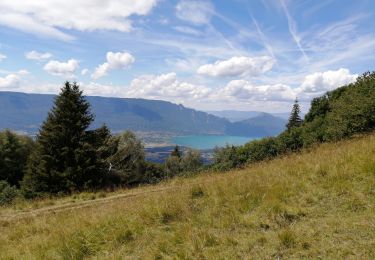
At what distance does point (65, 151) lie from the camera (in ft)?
107

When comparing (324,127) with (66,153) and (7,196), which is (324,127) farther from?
(7,196)

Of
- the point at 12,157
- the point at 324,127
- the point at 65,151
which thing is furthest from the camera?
the point at 12,157

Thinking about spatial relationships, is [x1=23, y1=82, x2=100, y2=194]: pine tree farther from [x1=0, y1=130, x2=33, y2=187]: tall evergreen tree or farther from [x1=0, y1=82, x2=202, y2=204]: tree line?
[x1=0, y1=130, x2=33, y2=187]: tall evergreen tree

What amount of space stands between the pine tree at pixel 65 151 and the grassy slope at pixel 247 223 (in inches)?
949

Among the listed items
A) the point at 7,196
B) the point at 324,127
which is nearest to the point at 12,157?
the point at 7,196

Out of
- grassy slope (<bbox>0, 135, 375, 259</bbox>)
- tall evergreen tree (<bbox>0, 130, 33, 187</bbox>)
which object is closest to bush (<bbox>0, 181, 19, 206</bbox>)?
grassy slope (<bbox>0, 135, 375, 259</bbox>)

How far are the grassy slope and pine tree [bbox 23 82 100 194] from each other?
2410cm

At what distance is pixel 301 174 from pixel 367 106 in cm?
2268

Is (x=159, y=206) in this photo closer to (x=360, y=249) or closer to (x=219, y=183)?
(x=219, y=183)

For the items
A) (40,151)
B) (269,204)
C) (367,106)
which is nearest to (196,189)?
(269,204)

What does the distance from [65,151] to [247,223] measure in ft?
96.9

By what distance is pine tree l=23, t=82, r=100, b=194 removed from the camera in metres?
31.8

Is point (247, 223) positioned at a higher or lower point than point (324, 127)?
lower

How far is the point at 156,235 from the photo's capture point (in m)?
6.38
